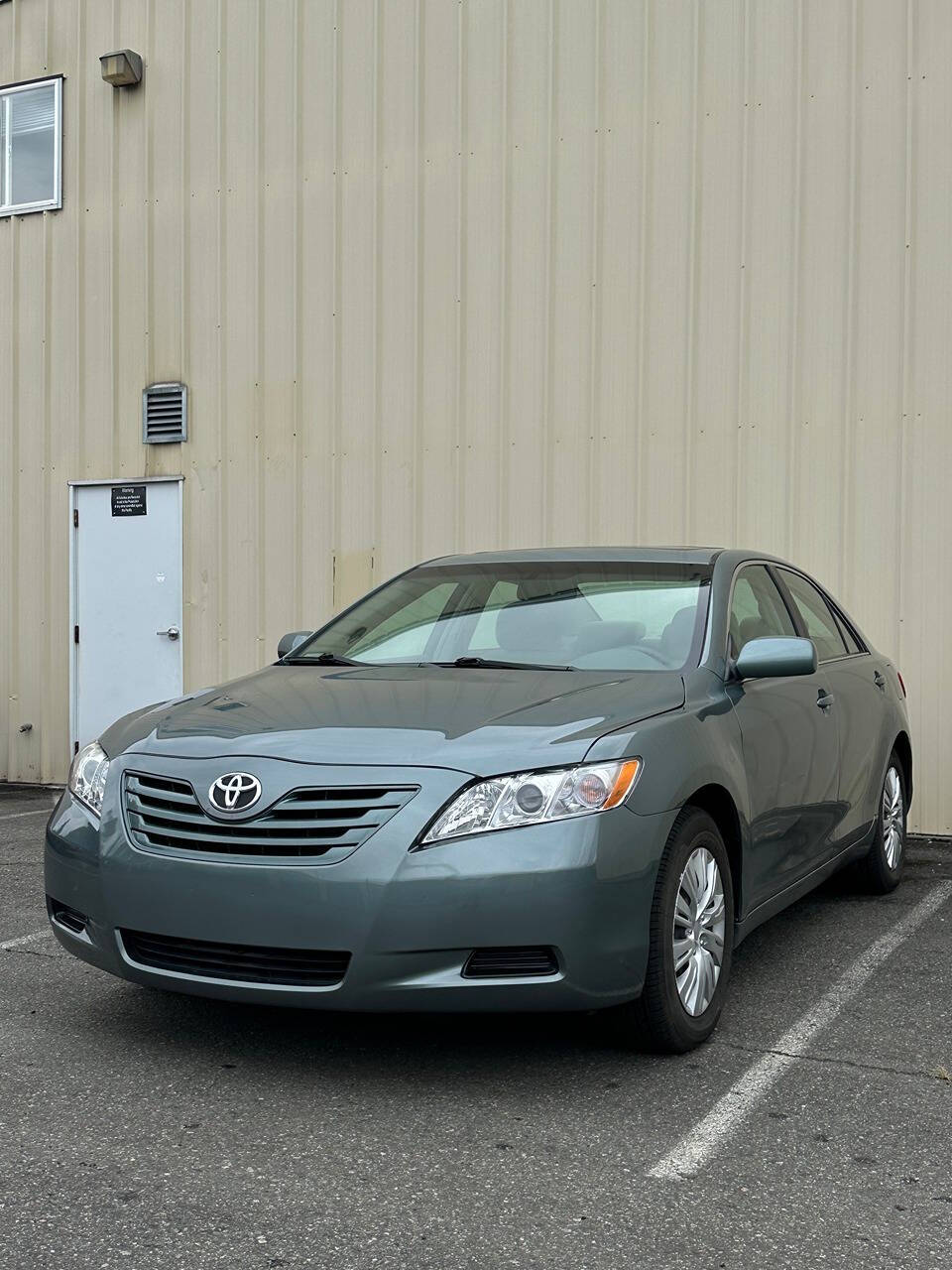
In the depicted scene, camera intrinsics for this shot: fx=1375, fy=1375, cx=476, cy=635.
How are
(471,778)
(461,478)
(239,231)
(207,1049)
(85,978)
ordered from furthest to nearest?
(239,231) < (461,478) < (85,978) < (207,1049) < (471,778)

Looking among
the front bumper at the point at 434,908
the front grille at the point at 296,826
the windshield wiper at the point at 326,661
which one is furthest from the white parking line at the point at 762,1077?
the windshield wiper at the point at 326,661

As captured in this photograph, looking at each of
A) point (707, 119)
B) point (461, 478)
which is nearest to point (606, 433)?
point (461, 478)

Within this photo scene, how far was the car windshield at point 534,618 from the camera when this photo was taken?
185 inches

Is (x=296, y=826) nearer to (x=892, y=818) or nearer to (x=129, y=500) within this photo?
(x=892, y=818)

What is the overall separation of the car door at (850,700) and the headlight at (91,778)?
286 centimetres

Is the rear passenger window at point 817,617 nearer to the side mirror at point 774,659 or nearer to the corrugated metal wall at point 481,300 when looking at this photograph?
the side mirror at point 774,659

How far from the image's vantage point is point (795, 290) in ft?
28.6

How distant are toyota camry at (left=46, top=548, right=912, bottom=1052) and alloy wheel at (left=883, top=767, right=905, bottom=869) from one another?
64.9 inches

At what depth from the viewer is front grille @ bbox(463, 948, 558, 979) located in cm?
358

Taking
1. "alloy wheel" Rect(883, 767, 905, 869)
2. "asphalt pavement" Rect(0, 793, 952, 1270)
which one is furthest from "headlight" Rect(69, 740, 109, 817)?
"alloy wheel" Rect(883, 767, 905, 869)

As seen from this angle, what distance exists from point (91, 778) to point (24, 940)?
1634 millimetres

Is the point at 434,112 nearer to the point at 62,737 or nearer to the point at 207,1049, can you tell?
the point at 62,737

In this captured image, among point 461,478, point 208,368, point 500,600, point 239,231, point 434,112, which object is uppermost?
point 434,112

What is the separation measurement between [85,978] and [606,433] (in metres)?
5.49
